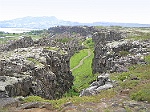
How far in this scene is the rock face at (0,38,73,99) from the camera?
38.1 metres

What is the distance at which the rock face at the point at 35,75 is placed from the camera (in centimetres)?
3812

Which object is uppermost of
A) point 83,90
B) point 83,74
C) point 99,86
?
point 99,86

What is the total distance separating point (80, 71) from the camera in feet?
349

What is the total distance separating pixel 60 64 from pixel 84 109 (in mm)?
47417

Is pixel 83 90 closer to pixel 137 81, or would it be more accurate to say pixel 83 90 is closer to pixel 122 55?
pixel 137 81

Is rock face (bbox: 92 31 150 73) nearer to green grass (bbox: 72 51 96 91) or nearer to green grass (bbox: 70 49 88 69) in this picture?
green grass (bbox: 72 51 96 91)

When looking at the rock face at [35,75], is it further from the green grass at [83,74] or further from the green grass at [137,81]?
the green grass at [137,81]

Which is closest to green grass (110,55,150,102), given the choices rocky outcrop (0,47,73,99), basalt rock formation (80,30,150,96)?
basalt rock formation (80,30,150,96)

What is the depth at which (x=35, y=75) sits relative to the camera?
5356cm

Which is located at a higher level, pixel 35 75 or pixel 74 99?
pixel 74 99

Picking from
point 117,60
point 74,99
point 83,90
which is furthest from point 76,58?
point 74,99

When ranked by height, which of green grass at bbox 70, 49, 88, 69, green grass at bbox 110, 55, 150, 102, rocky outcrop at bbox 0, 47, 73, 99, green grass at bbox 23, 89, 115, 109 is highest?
green grass at bbox 110, 55, 150, 102

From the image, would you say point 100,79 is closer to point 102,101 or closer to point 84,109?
point 102,101

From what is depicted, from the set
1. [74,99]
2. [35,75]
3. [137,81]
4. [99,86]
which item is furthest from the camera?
[35,75]
